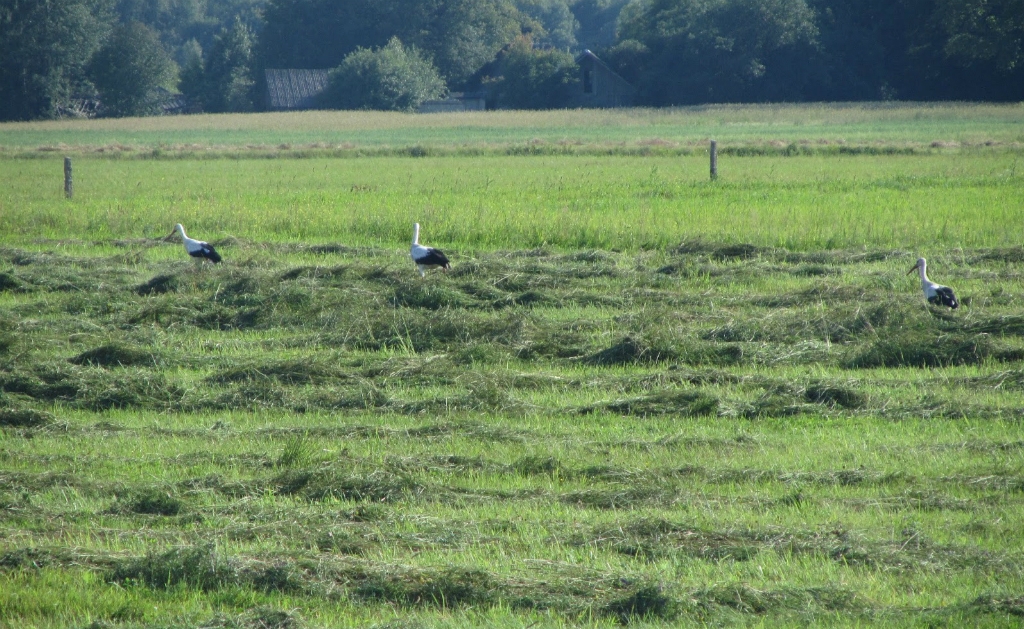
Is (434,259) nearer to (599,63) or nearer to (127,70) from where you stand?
(599,63)

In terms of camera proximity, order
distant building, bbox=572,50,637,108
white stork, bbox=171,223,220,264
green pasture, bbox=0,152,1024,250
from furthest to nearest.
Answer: distant building, bbox=572,50,637,108, green pasture, bbox=0,152,1024,250, white stork, bbox=171,223,220,264

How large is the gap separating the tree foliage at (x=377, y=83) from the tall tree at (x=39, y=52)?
60.9 feet

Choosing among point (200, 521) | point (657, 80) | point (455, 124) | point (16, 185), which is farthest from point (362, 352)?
point (657, 80)

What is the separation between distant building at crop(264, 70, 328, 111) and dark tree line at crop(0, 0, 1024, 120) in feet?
9.36

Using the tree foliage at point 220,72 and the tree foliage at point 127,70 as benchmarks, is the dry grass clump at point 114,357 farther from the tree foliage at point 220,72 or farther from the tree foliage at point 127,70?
the tree foliage at point 220,72

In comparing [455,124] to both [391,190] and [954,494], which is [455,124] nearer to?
[391,190]

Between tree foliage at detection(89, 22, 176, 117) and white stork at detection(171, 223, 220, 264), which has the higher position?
tree foliage at detection(89, 22, 176, 117)

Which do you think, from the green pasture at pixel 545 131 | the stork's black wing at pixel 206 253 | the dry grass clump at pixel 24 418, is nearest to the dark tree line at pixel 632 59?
the green pasture at pixel 545 131

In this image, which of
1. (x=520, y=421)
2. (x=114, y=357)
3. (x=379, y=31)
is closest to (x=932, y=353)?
(x=520, y=421)

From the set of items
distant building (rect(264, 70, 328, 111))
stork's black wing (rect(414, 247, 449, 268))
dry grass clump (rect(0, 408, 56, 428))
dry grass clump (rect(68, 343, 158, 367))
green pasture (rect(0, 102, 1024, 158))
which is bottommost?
dry grass clump (rect(0, 408, 56, 428))

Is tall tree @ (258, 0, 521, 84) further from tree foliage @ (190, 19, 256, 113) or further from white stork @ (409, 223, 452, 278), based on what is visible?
white stork @ (409, 223, 452, 278)

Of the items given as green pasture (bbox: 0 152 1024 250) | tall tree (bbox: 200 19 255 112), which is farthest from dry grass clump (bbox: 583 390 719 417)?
tall tree (bbox: 200 19 255 112)

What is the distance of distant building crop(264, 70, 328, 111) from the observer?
84938 mm

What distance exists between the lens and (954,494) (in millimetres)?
6316
